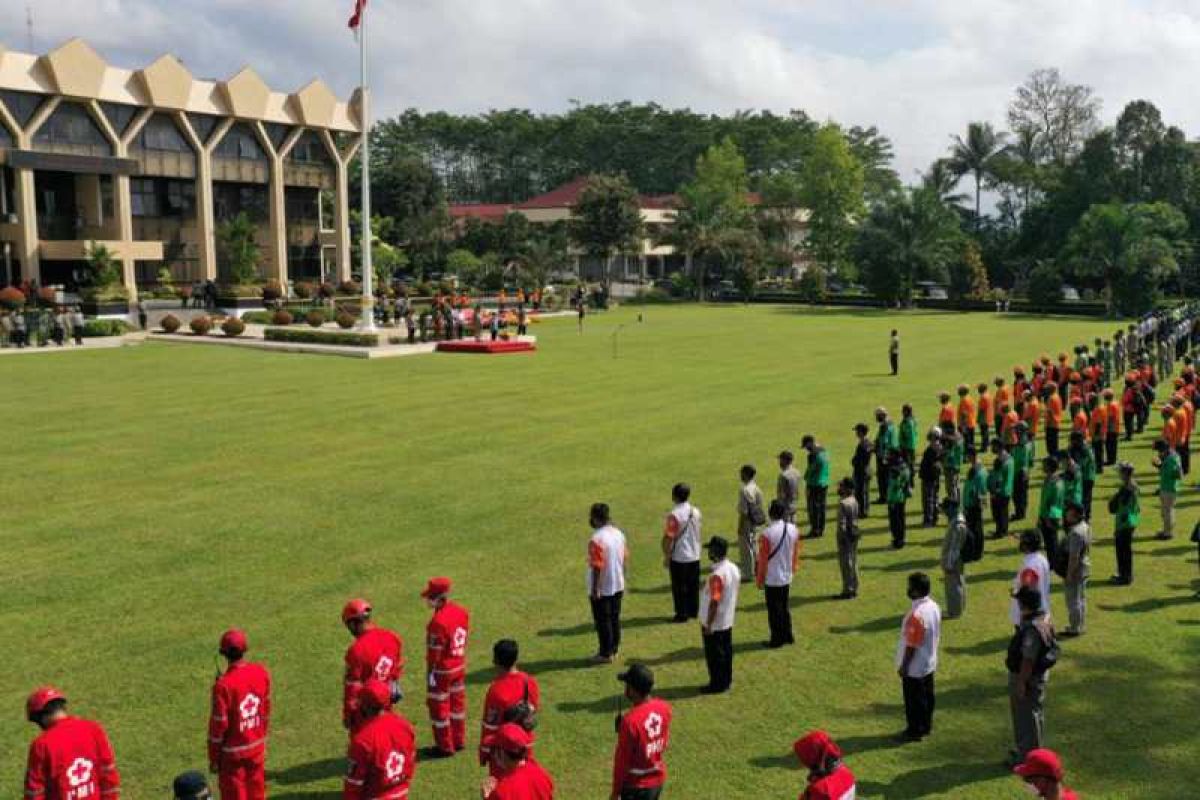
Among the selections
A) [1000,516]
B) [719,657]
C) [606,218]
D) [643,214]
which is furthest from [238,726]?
[643,214]

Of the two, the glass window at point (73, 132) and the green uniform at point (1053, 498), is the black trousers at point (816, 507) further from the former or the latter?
the glass window at point (73, 132)

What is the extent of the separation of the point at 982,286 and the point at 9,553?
67623 millimetres

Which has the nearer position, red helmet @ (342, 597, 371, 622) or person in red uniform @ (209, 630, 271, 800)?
person in red uniform @ (209, 630, 271, 800)

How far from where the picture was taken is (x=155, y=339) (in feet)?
144

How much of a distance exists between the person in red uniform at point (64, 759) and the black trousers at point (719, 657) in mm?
5049

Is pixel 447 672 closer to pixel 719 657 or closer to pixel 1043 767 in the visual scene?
pixel 719 657

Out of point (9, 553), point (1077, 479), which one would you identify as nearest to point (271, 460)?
point (9, 553)

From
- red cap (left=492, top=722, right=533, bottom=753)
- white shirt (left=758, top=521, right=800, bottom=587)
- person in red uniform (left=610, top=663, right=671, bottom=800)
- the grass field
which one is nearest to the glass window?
the grass field

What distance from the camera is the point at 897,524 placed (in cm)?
1435

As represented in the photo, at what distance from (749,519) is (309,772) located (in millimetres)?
6363

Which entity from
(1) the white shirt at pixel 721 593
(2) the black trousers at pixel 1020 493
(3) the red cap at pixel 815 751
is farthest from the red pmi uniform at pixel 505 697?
(2) the black trousers at pixel 1020 493

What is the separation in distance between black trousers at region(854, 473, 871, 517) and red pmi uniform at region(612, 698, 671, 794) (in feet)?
31.2

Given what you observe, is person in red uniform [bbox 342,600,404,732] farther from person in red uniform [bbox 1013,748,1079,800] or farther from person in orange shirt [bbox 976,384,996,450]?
person in orange shirt [bbox 976,384,996,450]

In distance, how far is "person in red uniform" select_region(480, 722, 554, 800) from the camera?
18.2 feet
